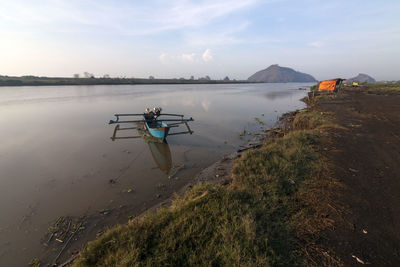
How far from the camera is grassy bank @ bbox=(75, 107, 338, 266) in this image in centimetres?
431

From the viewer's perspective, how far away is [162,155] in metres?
14.3

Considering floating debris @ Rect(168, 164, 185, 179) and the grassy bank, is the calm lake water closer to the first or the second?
floating debris @ Rect(168, 164, 185, 179)

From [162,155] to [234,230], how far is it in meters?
10.4

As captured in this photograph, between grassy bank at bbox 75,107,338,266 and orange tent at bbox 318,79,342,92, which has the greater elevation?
orange tent at bbox 318,79,342,92

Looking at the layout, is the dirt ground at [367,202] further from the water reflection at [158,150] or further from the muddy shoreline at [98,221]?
the water reflection at [158,150]

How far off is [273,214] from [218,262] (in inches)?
107

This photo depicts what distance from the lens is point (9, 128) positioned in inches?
822

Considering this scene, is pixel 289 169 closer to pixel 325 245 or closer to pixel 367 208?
pixel 367 208

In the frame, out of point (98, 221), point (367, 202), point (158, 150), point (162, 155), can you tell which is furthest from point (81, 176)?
point (367, 202)

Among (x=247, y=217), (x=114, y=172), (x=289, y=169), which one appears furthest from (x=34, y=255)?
(x=289, y=169)

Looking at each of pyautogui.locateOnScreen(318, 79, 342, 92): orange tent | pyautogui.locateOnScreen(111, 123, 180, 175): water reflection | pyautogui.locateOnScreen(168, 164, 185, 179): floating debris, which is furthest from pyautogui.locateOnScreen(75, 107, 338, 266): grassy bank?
pyautogui.locateOnScreen(318, 79, 342, 92): orange tent

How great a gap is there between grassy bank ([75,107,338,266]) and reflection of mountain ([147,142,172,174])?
220 inches

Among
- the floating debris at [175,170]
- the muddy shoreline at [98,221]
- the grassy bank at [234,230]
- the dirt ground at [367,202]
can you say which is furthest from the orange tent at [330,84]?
the floating debris at [175,170]

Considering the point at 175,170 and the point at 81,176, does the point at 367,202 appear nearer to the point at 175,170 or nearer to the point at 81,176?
the point at 175,170
